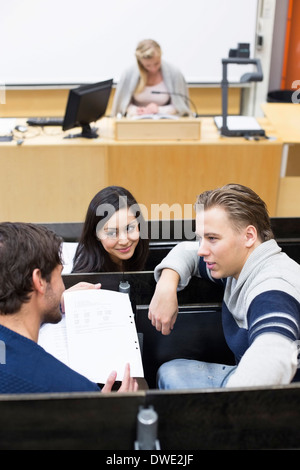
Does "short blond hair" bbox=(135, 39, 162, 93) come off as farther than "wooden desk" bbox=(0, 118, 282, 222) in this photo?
Yes

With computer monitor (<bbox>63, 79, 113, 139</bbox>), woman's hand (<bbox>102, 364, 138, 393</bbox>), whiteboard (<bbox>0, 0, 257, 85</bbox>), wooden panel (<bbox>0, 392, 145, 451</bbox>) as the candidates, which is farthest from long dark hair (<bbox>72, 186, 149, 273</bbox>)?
whiteboard (<bbox>0, 0, 257, 85</bbox>)

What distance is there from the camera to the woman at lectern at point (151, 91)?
387 cm

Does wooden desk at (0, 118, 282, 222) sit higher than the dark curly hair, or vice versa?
the dark curly hair

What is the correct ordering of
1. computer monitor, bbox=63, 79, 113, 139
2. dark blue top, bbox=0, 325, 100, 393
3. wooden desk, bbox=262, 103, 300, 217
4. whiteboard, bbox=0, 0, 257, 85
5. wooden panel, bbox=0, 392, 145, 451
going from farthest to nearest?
whiteboard, bbox=0, 0, 257, 85
wooden desk, bbox=262, 103, 300, 217
computer monitor, bbox=63, 79, 113, 139
dark blue top, bbox=0, 325, 100, 393
wooden panel, bbox=0, 392, 145, 451

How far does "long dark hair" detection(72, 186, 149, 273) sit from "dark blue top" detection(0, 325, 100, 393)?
0.78 metres

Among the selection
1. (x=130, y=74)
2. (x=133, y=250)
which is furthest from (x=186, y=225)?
(x=130, y=74)

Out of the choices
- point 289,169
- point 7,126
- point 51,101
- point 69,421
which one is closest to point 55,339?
point 69,421

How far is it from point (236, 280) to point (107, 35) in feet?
13.5

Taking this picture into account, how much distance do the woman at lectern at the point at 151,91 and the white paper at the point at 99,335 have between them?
98.5 inches

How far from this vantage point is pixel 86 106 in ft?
10.7

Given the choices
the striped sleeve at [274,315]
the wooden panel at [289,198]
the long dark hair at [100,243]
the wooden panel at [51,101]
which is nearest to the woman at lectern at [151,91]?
the wooden panel at [289,198]

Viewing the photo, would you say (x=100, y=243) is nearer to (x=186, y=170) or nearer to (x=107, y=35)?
(x=186, y=170)

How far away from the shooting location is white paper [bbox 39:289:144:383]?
134cm

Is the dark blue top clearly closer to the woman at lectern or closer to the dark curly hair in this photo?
the dark curly hair
